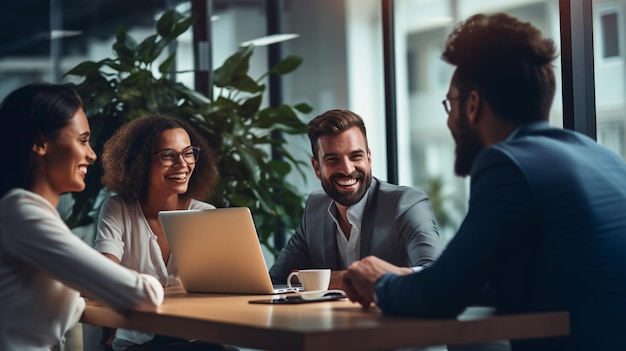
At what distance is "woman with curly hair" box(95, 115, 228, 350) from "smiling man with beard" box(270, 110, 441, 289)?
41 cm

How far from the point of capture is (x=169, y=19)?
4.58 meters

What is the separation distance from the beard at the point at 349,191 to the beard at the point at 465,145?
1.05m

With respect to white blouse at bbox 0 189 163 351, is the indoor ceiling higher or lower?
higher

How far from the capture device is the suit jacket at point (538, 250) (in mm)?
1840

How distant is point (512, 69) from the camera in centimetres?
204

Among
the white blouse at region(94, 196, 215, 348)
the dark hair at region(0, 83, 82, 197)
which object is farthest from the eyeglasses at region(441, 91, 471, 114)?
the white blouse at region(94, 196, 215, 348)

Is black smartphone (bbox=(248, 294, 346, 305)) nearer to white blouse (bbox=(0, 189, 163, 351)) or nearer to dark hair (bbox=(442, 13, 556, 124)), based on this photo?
white blouse (bbox=(0, 189, 163, 351))

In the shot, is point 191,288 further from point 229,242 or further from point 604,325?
point 604,325

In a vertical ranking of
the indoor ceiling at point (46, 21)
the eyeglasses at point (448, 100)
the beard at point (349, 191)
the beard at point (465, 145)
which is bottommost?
the beard at point (349, 191)

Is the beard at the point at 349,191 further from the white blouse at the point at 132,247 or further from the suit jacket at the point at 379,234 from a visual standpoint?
the white blouse at the point at 132,247

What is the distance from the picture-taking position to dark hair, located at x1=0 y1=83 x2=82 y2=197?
2191 mm

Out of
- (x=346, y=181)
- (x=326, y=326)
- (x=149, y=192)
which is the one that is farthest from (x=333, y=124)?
(x=326, y=326)

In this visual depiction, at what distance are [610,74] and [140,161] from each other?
96.9 inches

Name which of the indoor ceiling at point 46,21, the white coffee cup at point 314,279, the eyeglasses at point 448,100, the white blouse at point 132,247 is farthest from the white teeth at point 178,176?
the indoor ceiling at point 46,21
